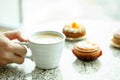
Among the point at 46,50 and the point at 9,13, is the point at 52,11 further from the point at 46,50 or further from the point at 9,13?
the point at 46,50

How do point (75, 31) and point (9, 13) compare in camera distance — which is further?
point (9, 13)

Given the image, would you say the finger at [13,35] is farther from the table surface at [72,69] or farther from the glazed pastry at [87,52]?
the glazed pastry at [87,52]

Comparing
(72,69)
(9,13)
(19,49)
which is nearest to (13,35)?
(19,49)

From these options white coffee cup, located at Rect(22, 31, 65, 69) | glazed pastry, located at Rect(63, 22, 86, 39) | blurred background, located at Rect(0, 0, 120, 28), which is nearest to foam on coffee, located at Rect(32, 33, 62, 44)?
white coffee cup, located at Rect(22, 31, 65, 69)

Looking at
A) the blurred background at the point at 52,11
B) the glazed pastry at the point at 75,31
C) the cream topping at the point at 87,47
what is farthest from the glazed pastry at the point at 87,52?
the blurred background at the point at 52,11

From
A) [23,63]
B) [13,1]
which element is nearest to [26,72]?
[23,63]

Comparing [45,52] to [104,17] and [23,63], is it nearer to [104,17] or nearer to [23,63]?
[23,63]

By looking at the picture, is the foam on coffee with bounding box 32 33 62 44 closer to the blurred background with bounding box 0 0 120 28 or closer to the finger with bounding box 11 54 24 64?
the finger with bounding box 11 54 24 64
